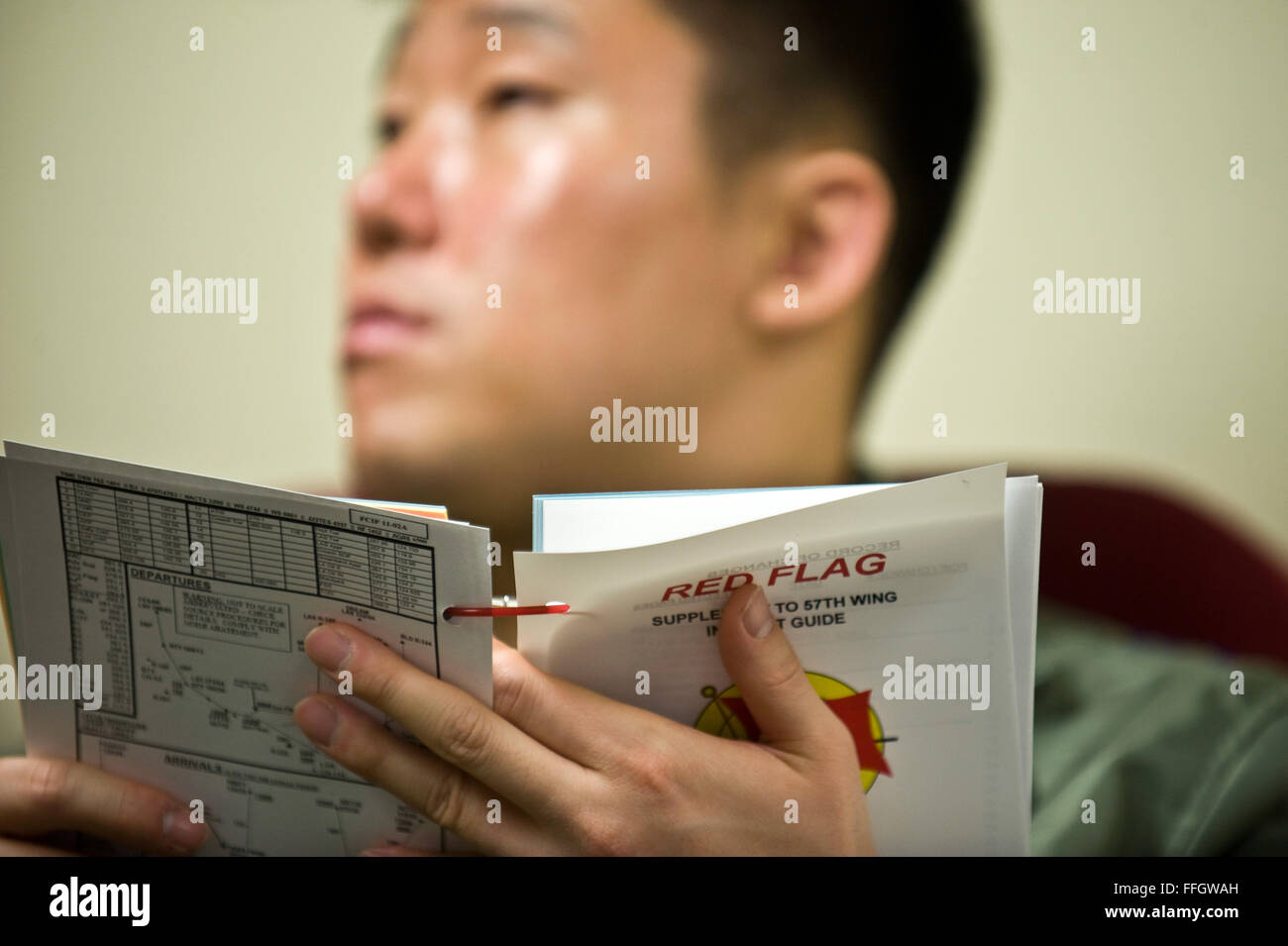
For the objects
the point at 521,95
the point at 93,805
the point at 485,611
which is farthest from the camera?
the point at 521,95

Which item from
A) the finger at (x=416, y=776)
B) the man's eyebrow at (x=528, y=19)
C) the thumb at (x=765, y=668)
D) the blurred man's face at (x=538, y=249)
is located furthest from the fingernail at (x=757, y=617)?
the man's eyebrow at (x=528, y=19)

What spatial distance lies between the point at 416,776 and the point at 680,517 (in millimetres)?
271

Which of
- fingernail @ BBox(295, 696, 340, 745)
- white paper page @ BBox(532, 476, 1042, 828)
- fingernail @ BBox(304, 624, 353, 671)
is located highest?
white paper page @ BBox(532, 476, 1042, 828)

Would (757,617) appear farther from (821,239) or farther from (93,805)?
(821,239)

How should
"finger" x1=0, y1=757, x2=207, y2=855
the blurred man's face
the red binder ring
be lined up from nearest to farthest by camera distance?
1. the red binder ring
2. "finger" x1=0, y1=757, x2=207, y2=855
3. the blurred man's face

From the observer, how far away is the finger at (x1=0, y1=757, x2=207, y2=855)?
2.41ft

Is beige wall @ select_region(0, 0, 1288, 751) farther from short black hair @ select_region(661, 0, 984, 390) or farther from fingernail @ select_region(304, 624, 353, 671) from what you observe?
fingernail @ select_region(304, 624, 353, 671)

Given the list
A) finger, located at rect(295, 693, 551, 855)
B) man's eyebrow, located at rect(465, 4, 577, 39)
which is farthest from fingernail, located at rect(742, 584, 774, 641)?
man's eyebrow, located at rect(465, 4, 577, 39)

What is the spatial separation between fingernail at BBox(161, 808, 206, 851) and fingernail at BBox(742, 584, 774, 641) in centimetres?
47

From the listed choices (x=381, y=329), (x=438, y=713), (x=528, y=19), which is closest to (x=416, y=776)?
(x=438, y=713)

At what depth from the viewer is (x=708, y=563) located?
2.18 feet

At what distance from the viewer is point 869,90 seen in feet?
4.12

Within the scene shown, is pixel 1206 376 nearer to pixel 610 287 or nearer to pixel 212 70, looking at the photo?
pixel 610 287
